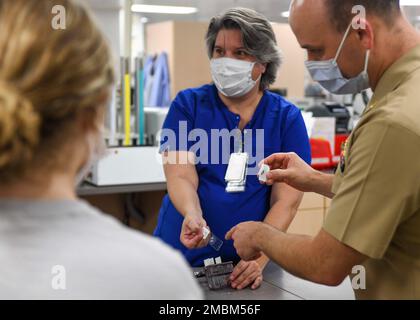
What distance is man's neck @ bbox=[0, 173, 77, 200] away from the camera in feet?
2.08

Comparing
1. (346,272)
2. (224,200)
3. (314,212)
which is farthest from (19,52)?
(314,212)

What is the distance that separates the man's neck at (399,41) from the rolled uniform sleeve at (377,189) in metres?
0.20

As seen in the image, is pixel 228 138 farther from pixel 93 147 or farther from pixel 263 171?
pixel 93 147

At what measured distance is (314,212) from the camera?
11.3 ft

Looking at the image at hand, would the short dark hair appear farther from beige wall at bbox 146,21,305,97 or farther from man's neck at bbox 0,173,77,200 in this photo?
beige wall at bbox 146,21,305,97

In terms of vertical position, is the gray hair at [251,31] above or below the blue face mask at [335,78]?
above

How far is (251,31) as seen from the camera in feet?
5.72

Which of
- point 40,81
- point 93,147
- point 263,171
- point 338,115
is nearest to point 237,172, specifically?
point 263,171

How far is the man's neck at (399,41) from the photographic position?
1136mm

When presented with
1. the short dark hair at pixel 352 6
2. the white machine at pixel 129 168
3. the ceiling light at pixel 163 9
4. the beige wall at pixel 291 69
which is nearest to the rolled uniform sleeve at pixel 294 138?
the short dark hair at pixel 352 6

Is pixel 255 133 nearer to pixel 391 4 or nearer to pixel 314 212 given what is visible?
pixel 391 4

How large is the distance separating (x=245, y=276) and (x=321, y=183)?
0.35 metres

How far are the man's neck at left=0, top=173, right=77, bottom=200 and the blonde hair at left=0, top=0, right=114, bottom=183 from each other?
0.01 m

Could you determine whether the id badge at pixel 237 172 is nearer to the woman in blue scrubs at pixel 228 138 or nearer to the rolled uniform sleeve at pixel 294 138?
the woman in blue scrubs at pixel 228 138
